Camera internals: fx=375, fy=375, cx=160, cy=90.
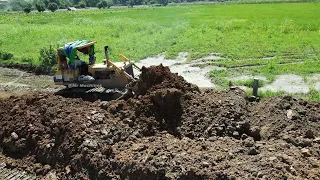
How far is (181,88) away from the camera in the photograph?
13.1m

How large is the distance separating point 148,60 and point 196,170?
54.9 ft

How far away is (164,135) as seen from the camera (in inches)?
440

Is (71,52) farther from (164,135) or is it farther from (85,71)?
(164,135)

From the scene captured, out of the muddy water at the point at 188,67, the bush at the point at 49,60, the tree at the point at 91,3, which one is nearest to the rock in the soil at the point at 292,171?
the muddy water at the point at 188,67

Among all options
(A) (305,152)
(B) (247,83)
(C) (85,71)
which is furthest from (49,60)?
(A) (305,152)

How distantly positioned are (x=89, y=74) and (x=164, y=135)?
6208mm

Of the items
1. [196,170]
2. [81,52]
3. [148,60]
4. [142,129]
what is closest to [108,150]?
[142,129]

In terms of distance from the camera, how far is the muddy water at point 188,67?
2029 cm

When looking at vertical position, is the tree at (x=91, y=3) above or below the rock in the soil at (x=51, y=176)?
above

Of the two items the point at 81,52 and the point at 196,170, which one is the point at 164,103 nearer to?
the point at 196,170

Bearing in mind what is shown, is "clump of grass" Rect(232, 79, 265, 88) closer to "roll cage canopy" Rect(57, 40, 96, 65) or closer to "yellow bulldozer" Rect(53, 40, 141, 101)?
"yellow bulldozer" Rect(53, 40, 141, 101)

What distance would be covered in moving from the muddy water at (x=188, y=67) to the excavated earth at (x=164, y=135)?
6429 millimetres

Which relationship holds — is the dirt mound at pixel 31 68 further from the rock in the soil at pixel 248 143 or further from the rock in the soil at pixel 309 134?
the rock in the soil at pixel 309 134

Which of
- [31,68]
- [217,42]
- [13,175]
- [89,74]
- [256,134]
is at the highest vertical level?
[89,74]
